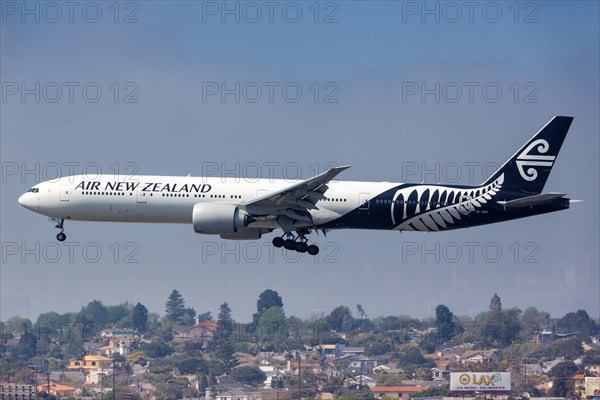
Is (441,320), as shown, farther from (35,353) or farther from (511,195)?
(511,195)

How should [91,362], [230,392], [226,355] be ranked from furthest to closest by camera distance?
[226,355]
[91,362]
[230,392]

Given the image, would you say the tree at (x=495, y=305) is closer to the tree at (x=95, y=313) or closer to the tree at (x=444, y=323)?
the tree at (x=444, y=323)

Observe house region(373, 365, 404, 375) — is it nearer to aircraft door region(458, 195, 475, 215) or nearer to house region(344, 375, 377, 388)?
house region(344, 375, 377, 388)

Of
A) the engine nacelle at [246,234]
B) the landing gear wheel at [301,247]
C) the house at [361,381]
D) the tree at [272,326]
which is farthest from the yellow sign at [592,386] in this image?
the tree at [272,326]

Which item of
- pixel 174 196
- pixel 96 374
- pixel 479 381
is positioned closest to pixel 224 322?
pixel 96 374

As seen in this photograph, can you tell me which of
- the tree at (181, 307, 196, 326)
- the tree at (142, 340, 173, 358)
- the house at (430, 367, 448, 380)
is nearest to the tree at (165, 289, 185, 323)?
the tree at (181, 307, 196, 326)

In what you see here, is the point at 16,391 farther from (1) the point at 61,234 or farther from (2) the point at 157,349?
(2) the point at 157,349
